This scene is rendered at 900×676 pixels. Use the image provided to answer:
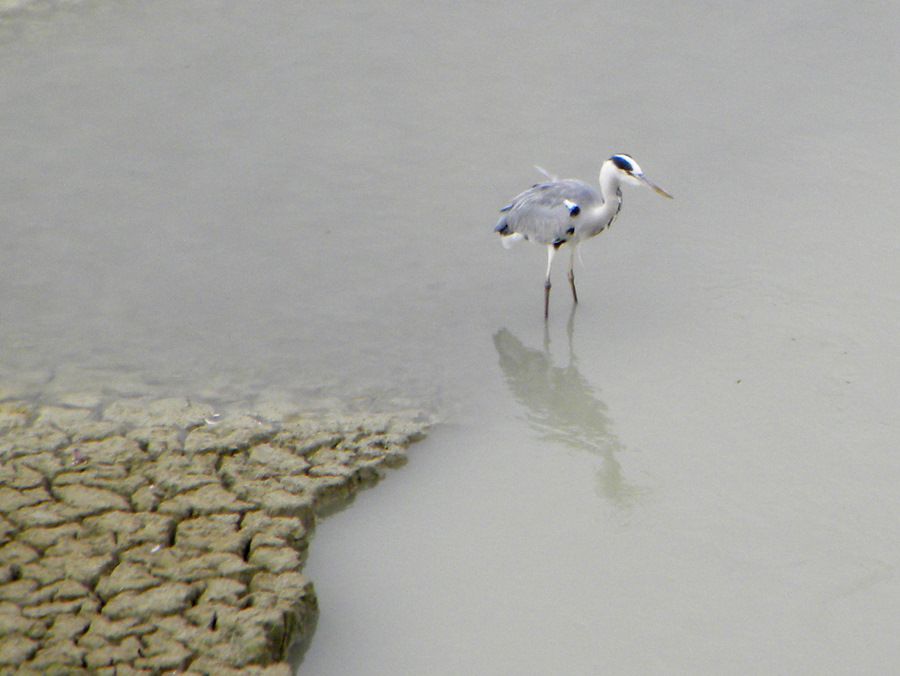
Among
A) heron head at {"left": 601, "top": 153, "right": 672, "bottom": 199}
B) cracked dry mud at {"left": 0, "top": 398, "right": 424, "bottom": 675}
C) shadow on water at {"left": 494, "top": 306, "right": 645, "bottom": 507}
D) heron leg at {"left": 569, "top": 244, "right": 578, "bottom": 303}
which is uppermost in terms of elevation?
heron head at {"left": 601, "top": 153, "right": 672, "bottom": 199}

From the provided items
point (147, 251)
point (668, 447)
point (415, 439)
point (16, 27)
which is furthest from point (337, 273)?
point (16, 27)

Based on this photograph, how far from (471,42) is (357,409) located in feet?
14.6

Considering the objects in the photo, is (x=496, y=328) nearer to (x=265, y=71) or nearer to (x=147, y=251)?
(x=147, y=251)

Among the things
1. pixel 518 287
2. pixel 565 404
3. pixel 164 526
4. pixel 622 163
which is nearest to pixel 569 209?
pixel 622 163

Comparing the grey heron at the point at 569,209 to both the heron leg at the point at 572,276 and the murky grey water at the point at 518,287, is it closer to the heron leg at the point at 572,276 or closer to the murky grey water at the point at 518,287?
the heron leg at the point at 572,276

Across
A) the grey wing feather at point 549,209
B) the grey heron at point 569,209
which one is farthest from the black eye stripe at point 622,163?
the grey wing feather at point 549,209

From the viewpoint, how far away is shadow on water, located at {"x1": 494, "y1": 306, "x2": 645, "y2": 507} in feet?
19.6

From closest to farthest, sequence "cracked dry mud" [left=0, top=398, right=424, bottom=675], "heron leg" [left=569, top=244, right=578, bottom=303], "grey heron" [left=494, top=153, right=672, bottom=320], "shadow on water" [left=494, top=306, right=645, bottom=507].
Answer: "cracked dry mud" [left=0, top=398, right=424, bottom=675] → "shadow on water" [left=494, top=306, right=645, bottom=507] → "grey heron" [left=494, top=153, right=672, bottom=320] → "heron leg" [left=569, top=244, right=578, bottom=303]

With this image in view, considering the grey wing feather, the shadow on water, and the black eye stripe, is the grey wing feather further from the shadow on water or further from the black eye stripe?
the shadow on water

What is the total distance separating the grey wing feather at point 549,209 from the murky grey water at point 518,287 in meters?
0.46

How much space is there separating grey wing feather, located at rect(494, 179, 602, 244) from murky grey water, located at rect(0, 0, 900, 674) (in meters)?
0.46

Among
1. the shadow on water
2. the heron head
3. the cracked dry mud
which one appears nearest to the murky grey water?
the shadow on water

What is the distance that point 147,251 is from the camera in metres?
7.49

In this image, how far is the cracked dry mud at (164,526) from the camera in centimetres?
477
